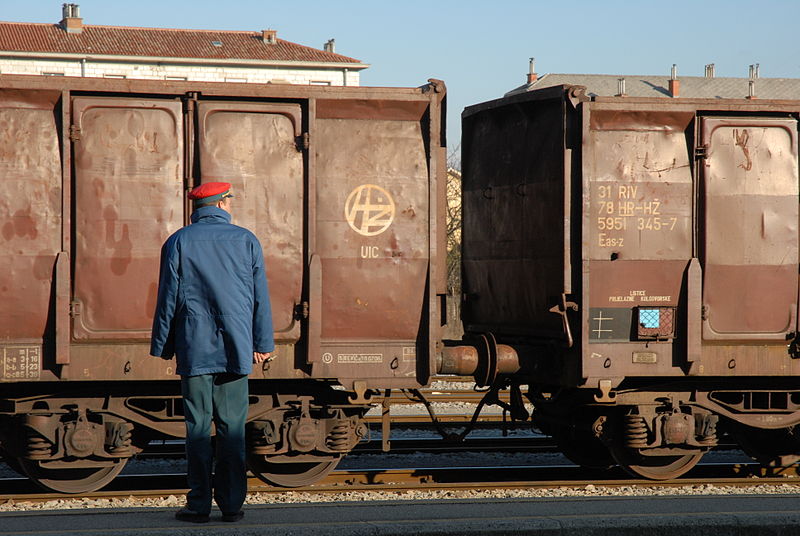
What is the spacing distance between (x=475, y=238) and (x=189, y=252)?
4382mm

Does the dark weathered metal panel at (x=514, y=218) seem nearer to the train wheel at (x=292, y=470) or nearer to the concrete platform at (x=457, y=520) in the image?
the train wheel at (x=292, y=470)

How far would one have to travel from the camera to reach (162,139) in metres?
7.01

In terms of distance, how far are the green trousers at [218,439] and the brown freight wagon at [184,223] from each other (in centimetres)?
194

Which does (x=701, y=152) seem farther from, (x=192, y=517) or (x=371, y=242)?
(x=192, y=517)

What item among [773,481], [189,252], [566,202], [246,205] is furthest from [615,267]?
[189,252]

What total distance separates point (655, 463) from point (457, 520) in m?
4.16

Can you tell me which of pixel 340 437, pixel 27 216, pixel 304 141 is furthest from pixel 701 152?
pixel 27 216

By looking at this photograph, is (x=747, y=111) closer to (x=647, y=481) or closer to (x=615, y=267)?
(x=615, y=267)

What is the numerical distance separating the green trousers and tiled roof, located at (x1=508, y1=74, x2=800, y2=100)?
52.8 metres

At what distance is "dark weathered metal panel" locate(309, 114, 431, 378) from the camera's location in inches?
285

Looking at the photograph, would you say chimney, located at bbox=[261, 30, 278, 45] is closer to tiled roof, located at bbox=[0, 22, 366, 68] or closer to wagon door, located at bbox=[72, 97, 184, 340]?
tiled roof, located at bbox=[0, 22, 366, 68]

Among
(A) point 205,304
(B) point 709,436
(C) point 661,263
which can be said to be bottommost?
(B) point 709,436

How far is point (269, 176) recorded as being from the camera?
23.5 ft

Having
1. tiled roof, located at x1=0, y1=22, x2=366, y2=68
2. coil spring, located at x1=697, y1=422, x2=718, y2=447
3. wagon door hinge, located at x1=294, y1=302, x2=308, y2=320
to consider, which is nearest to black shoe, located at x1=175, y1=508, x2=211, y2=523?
wagon door hinge, located at x1=294, y1=302, x2=308, y2=320
